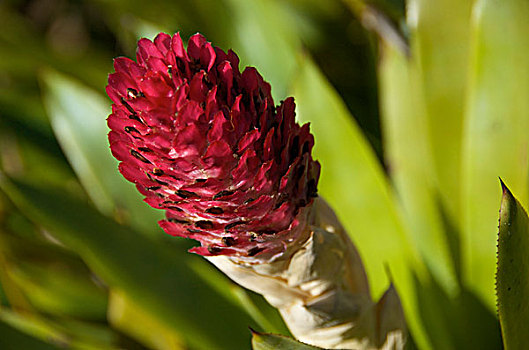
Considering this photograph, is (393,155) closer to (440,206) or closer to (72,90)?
(440,206)

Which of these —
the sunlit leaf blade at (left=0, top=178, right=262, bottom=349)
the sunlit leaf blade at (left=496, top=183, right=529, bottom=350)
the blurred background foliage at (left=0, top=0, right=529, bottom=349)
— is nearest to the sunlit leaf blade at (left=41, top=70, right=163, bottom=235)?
the blurred background foliage at (left=0, top=0, right=529, bottom=349)

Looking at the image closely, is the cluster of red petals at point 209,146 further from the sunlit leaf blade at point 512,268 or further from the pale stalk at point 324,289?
the sunlit leaf blade at point 512,268

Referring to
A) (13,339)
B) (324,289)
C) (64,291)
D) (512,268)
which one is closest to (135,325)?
(13,339)

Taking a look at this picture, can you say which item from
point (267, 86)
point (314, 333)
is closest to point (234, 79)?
point (267, 86)

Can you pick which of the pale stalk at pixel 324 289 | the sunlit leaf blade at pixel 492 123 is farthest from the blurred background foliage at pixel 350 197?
the pale stalk at pixel 324 289

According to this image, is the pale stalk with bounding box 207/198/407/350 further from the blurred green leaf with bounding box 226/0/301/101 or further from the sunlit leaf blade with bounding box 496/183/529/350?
the blurred green leaf with bounding box 226/0/301/101

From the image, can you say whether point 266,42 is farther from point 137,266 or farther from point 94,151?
point 137,266
